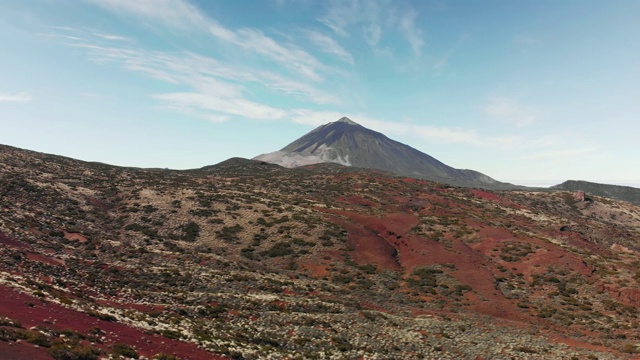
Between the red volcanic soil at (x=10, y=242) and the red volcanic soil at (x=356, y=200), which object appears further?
the red volcanic soil at (x=356, y=200)

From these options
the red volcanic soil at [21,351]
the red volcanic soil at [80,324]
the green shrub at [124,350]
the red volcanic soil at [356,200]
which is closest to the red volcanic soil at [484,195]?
the red volcanic soil at [356,200]

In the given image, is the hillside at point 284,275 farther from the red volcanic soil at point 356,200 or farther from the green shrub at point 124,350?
the red volcanic soil at point 356,200

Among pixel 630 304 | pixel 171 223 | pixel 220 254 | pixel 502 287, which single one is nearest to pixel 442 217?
pixel 502 287

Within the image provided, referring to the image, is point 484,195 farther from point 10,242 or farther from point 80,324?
point 10,242

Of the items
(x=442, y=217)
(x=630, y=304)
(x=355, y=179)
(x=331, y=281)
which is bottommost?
(x=331, y=281)

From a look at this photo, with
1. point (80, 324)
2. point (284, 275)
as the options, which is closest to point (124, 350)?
point (80, 324)

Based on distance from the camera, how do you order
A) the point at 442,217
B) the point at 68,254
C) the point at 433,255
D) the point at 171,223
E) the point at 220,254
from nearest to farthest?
the point at 68,254 < the point at 220,254 < the point at 433,255 < the point at 171,223 < the point at 442,217

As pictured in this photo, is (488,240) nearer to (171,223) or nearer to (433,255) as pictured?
(433,255)
